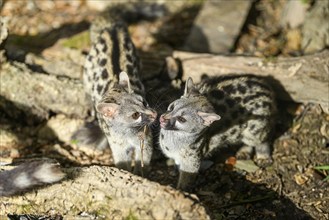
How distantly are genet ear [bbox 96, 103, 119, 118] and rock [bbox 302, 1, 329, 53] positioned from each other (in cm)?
420

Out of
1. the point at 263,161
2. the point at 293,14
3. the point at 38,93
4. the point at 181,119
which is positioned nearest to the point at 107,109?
the point at 181,119

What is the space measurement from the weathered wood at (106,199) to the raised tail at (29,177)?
21 centimetres

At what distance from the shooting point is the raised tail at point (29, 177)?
20.1 ft

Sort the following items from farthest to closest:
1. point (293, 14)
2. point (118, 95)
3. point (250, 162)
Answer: point (293, 14) < point (250, 162) < point (118, 95)

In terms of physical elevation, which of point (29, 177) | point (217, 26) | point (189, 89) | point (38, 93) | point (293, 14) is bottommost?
point (38, 93)

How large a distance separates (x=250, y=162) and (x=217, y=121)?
36.0 inches

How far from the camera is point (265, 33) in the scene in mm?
10414

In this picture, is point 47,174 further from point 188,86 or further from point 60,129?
point 60,129

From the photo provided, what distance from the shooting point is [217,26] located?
10047mm

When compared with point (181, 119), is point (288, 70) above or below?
above

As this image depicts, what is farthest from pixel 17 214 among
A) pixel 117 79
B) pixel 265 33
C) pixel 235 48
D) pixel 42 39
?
pixel 265 33

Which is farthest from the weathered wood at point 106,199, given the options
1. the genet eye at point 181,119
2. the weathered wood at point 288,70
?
the weathered wood at point 288,70

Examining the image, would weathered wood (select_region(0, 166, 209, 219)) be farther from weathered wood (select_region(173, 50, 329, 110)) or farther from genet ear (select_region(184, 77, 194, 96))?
weathered wood (select_region(173, 50, 329, 110))

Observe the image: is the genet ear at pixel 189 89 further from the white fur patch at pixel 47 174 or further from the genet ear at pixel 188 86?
the white fur patch at pixel 47 174
